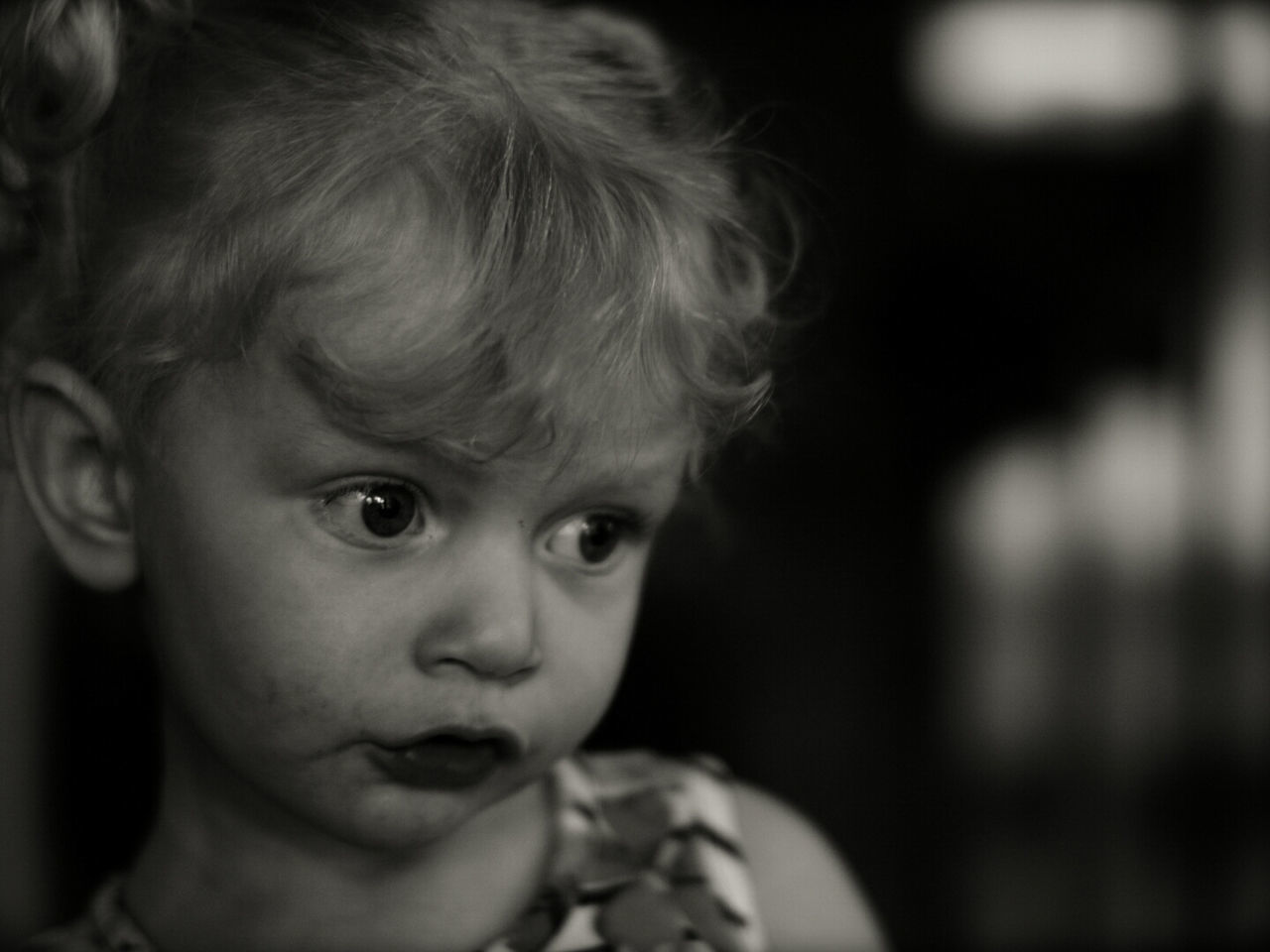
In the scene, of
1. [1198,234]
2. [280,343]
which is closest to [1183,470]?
[1198,234]

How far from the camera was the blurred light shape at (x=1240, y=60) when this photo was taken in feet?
3.41

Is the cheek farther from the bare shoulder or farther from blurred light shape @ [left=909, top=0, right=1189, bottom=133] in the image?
blurred light shape @ [left=909, top=0, right=1189, bottom=133]

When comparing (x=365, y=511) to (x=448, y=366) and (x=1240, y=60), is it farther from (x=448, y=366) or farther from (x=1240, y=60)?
(x=1240, y=60)

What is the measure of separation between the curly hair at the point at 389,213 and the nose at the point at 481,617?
4cm

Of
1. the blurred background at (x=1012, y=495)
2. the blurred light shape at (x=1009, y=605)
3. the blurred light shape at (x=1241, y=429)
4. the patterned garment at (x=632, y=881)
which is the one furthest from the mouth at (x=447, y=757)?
the blurred light shape at (x=1241, y=429)

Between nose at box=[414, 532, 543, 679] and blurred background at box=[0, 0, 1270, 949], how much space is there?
0.52 meters

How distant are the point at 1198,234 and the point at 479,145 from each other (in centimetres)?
75

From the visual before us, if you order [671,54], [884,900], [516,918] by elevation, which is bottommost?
[884,900]

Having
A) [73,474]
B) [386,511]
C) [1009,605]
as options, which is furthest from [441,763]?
[1009,605]

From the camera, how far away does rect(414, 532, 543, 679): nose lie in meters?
0.49

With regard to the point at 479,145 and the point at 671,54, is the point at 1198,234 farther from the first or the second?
the point at 479,145

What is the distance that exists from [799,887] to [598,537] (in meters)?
0.24

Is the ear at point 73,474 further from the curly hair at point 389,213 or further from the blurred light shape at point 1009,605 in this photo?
the blurred light shape at point 1009,605

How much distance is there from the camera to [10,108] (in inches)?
23.5
